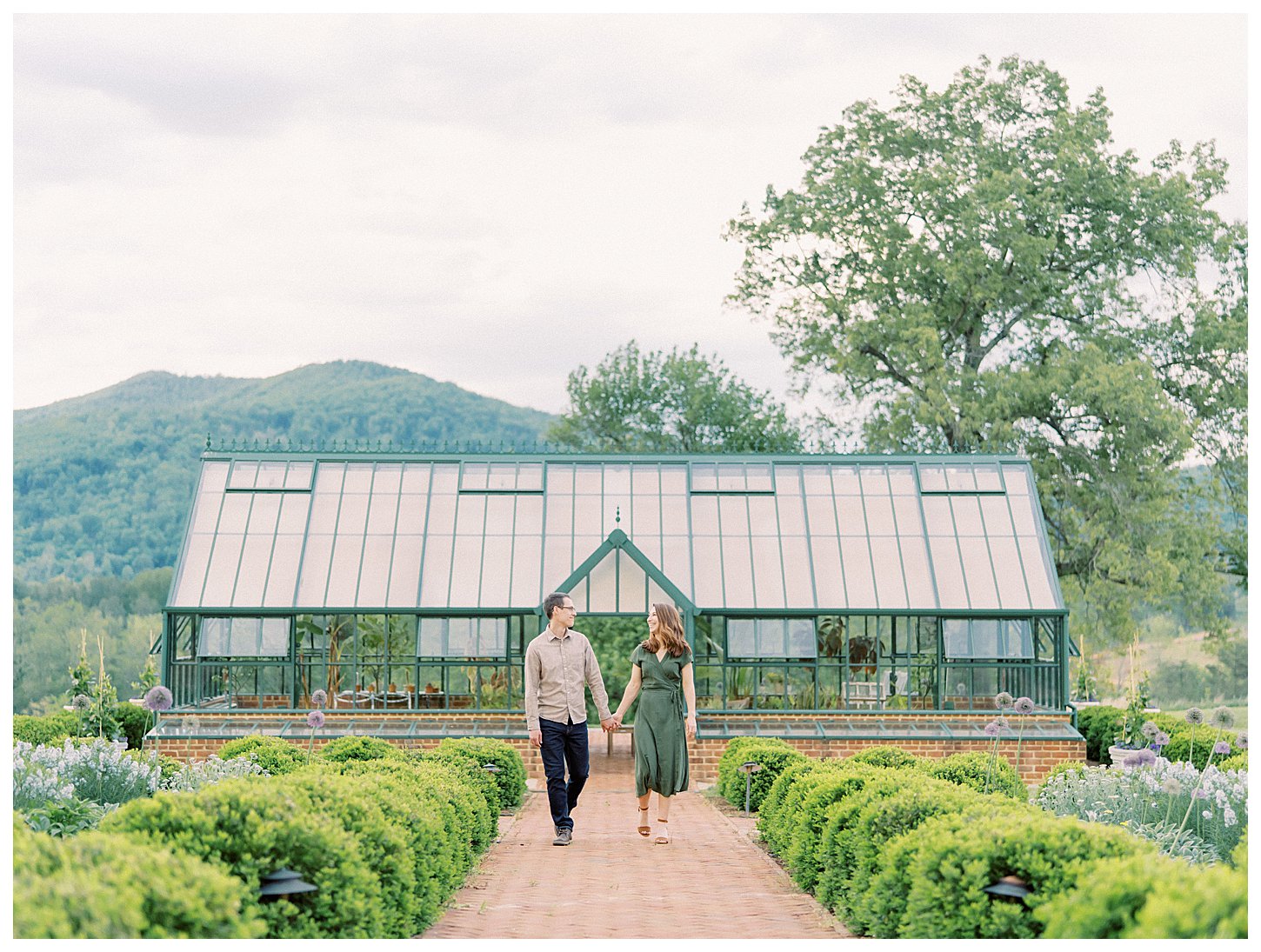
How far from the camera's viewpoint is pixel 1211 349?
25578 millimetres

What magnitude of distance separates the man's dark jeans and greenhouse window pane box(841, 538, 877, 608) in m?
7.91

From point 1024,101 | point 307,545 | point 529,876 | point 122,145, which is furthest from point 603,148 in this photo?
point 529,876

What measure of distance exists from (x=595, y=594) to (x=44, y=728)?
6816 millimetres

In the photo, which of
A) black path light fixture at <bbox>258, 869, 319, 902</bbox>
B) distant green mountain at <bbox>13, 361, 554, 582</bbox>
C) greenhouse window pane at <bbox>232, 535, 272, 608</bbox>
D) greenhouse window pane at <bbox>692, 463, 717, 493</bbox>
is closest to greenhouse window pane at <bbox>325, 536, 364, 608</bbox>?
greenhouse window pane at <bbox>232, 535, 272, 608</bbox>

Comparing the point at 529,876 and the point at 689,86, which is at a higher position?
the point at 689,86

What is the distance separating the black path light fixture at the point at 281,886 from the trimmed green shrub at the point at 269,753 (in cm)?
529

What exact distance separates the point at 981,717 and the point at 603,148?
2054 cm

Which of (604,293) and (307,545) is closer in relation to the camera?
(307,545)

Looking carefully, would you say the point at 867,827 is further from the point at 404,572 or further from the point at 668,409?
the point at 668,409

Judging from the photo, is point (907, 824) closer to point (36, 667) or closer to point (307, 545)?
point (307, 545)

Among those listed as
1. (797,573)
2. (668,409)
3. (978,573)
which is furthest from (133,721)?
(668,409)

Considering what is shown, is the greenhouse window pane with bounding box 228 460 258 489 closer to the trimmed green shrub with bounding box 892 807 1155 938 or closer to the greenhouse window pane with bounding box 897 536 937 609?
the greenhouse window pane with bounding box 897 536 937 609

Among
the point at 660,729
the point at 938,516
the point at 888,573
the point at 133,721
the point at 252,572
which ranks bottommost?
the point at 133,721

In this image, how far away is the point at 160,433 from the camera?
55.4 m
